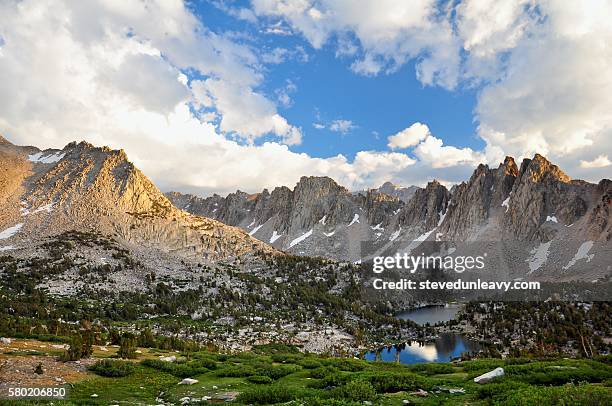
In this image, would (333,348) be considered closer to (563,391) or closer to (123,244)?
(563,391)

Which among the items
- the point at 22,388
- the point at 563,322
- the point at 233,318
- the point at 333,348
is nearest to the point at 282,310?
the point at 233,318

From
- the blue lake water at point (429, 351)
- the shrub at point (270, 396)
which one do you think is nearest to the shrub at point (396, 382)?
the shrub at point (270, 396)

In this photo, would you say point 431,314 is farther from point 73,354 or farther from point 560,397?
point 560,397

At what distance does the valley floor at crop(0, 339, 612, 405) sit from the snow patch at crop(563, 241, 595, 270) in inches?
7385

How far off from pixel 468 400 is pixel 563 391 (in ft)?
11.3

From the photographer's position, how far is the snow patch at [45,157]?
16838cm

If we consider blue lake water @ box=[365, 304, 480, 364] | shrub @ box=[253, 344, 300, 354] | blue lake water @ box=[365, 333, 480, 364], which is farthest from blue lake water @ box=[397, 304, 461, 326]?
shrub @ box=[253, 344, 300, 354]

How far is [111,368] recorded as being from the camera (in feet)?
70.4

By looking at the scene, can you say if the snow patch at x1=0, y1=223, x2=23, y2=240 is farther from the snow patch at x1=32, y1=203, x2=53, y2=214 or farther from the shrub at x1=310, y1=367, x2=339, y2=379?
the shrub at x1=310, y1=367, x2=339, y2=379

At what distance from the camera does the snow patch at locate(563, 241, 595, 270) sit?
17550cm

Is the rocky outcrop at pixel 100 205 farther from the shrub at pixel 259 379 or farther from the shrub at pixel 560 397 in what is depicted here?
the shrub at pixel 560 397

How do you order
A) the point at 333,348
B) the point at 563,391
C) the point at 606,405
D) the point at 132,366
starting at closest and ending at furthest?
the point at 606,405 < the point at 563,391 < the point at 132,366 < the point at 333,348

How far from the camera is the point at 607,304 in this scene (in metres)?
88.4

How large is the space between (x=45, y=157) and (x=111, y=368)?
615 feet
